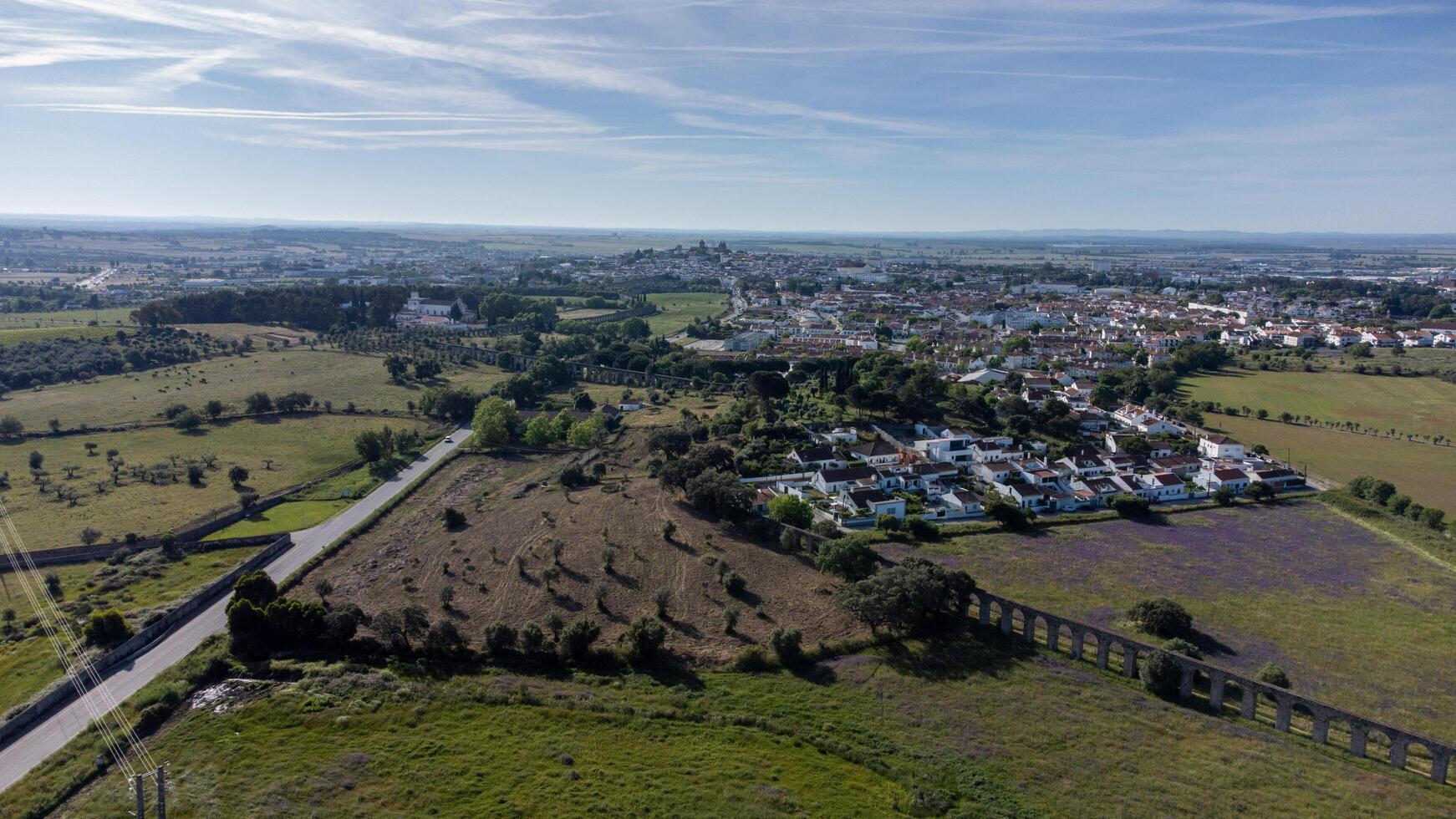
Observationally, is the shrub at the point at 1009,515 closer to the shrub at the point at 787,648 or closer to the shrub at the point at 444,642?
the shrub at the point at 787,648

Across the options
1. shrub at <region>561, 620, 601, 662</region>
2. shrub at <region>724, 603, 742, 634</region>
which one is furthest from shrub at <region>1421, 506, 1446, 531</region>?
shrub at <region>561, 620, 601, 662</region>

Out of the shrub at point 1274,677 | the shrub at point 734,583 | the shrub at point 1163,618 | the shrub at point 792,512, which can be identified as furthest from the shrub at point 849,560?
the shrub at point 1274,677

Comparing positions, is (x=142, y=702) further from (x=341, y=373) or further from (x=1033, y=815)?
(x=341, y=373)

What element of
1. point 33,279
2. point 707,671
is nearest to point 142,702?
point 707,671


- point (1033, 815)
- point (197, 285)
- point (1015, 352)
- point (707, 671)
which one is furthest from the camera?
point (197, 285)

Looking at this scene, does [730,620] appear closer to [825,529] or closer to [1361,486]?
Result: [825,529]

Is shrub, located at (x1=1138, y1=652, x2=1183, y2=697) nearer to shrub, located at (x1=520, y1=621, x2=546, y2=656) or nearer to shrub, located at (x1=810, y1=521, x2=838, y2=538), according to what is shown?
shrub, located at (x1=810, y1=521, x2=838, y2=538)

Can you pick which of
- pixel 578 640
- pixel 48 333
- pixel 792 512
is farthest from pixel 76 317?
pixel 578 640
